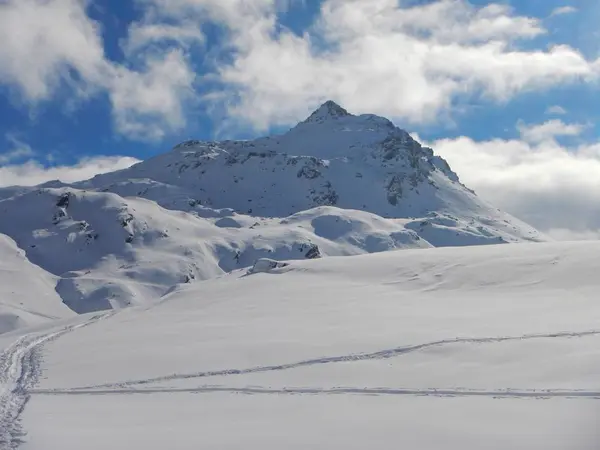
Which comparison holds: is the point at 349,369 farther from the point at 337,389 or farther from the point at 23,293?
the point at 23,293

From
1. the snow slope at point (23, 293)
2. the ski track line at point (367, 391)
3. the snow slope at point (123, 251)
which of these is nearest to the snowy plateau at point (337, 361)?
the ski track line at point (367, 391)

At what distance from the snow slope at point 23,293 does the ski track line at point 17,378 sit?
260 feet

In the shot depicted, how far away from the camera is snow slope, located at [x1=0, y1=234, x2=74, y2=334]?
113m

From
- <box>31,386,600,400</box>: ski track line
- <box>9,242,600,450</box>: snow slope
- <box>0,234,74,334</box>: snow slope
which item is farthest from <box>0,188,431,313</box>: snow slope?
<box>31,386,600,400</box>: ski track line

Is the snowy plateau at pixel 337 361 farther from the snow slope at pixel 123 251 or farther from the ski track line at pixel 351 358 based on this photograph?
the snow slope at pixel 123 251

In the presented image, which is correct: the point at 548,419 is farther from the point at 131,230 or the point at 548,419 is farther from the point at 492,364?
the point at 131,230

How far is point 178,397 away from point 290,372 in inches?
176

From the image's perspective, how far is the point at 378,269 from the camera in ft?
162

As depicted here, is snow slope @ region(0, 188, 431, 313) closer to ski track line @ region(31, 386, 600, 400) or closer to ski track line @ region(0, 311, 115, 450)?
ski track line @ region(0, 311, 115, 450)

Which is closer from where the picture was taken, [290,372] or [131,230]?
[290,372]

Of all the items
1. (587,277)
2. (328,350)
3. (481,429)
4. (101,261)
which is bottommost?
(481,429)

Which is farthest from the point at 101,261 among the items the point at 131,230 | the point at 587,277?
the point at 587,277

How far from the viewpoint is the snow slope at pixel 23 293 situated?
4457 inches

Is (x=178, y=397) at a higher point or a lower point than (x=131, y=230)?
lower
